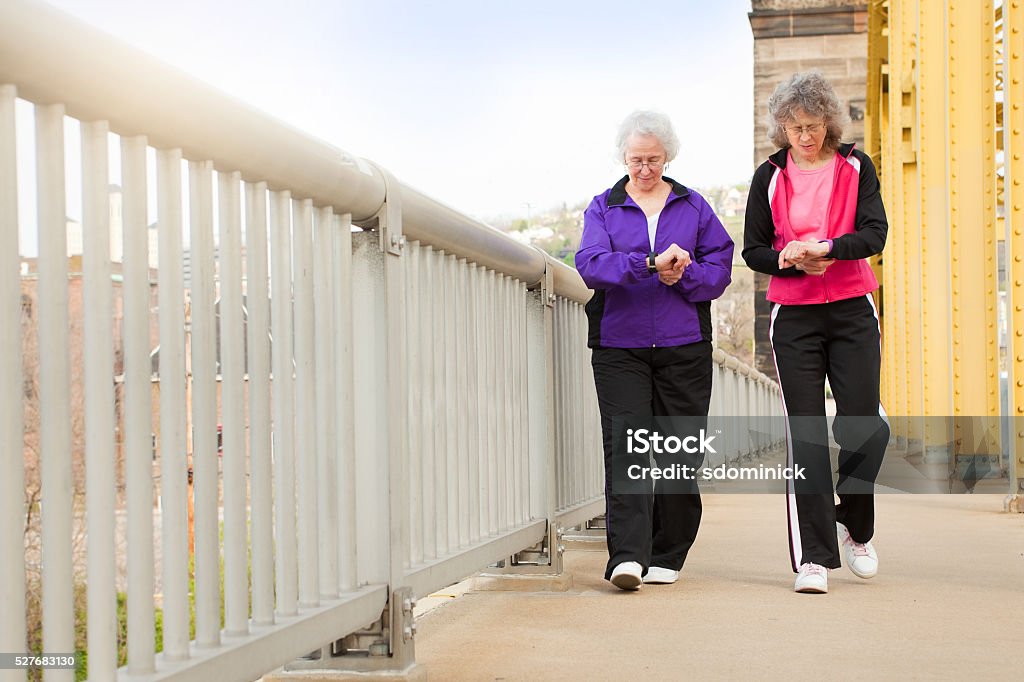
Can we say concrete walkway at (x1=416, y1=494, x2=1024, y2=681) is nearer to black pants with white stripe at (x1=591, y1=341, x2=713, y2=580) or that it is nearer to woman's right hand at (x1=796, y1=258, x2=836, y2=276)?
black pants with white stripe at (x1=591, y1=341, x2=713, y2=580)

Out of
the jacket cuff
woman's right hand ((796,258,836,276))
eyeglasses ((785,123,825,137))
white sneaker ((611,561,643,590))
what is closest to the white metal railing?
white sneaker ((611,561,643,590))

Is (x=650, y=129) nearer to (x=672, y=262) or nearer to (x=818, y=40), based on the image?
(x=672, y=262)

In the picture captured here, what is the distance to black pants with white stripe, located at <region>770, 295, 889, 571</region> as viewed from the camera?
4.83 m

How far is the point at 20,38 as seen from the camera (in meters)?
1.71

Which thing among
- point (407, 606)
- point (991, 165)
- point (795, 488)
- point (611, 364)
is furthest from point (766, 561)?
point (991, 165)

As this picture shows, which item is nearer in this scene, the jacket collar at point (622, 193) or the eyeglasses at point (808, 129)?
the eyeglasses at point (808, 129)

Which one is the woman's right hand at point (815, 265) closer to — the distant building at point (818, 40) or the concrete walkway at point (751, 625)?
the concrete walkway at point (751, 625)

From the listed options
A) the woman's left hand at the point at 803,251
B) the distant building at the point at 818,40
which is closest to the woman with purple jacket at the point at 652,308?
the woman's left hand at the point at 803,251

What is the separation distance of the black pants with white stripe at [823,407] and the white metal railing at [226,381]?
1280mm

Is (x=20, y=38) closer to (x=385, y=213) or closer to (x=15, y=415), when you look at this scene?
(x=15, y=415)

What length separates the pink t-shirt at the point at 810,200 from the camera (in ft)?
16.0

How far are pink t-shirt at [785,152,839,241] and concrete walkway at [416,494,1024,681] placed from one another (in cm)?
121

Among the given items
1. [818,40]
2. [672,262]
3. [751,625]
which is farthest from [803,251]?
[818,40]

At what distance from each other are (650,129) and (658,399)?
3.11ft
